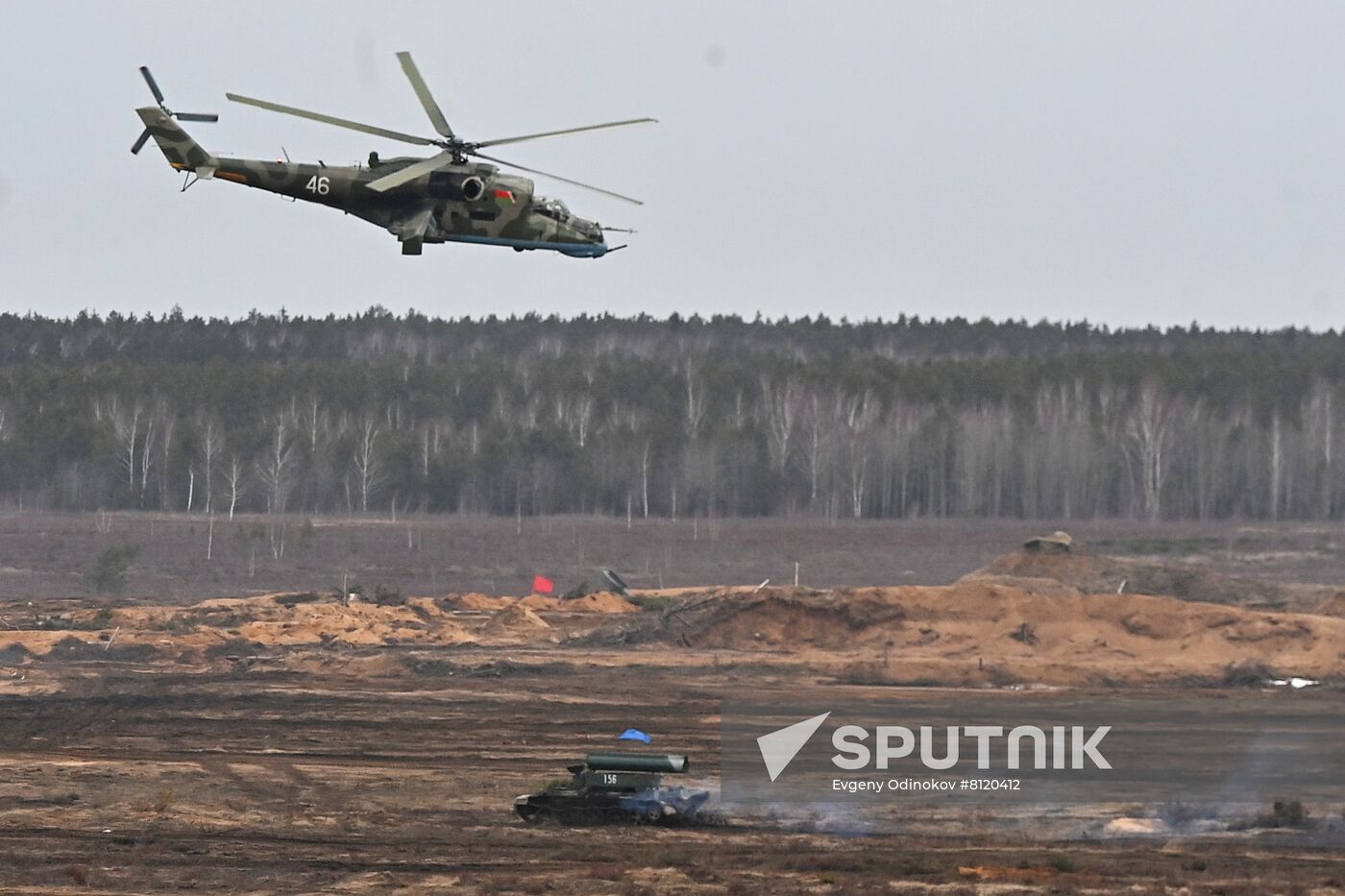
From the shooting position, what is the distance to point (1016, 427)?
108 metres

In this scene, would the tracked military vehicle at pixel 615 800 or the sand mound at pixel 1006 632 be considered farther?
the sand mound at pixel 1006 632

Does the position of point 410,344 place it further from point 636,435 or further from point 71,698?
point 71,698

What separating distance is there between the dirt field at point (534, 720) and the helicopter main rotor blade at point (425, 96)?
10.3 m

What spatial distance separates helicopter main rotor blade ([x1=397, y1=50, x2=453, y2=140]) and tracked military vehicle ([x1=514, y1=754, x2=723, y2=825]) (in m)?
9.88

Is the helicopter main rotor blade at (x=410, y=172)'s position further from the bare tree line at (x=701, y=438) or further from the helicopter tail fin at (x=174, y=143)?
the bare tree line at (x=701, y=438)

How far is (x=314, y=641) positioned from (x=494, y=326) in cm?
11747

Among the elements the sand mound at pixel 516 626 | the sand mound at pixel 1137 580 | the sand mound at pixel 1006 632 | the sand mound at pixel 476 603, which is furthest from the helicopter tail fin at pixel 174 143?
the sand mound at pixel 476 603

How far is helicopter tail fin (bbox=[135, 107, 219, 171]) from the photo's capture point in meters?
30.0

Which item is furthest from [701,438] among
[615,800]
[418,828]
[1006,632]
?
[418,828]

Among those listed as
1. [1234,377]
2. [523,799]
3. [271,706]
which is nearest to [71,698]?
[271,706]

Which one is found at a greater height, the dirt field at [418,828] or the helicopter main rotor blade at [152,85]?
the helicopter main rotor blade at [152,85]

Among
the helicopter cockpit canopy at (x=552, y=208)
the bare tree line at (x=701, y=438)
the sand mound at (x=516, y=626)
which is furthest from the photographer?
the bare tree line at (x=701, y=438)

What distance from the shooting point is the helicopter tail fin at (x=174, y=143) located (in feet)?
98.5

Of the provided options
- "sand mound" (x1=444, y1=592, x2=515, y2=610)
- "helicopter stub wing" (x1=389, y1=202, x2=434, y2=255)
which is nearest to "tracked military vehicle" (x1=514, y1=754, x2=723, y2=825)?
"helicopter stub wing" (x1=389, y1=202, x2=434, y2=255)
